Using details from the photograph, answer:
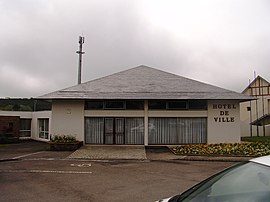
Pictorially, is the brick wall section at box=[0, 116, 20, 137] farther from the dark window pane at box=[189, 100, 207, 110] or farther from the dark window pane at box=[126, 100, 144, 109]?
the dark window pane at box=[189, 100, 207, 110]

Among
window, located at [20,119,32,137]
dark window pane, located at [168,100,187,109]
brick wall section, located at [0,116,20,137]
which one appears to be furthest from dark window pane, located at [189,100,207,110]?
window, located at [20,119,32,137]

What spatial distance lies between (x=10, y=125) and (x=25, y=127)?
3.19 meters

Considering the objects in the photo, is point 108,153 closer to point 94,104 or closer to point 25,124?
point 94,104

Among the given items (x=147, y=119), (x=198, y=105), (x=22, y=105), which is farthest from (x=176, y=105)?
(x=22, y=105)

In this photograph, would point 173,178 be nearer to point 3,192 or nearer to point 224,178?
point 3,192

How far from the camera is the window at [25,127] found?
98.9ft

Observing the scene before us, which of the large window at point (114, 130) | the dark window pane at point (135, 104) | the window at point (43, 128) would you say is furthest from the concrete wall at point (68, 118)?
the window at point (43, 128)

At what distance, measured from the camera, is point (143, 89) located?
71.4 feet

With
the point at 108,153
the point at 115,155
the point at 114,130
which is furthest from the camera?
the point at 114,130

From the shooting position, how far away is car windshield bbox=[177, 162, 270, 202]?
2.56 m

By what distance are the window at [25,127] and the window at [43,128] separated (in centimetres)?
204

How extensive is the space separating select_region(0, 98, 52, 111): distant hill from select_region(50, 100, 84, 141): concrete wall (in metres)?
11.2

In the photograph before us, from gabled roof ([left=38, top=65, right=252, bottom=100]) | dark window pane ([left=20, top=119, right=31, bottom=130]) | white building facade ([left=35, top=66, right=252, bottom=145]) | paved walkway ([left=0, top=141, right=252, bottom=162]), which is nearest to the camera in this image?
paved walkway ([left=0, top=141, right=252, bottom=162])

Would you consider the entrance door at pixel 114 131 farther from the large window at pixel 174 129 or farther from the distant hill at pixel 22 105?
the distant hill at pixel 22 105
